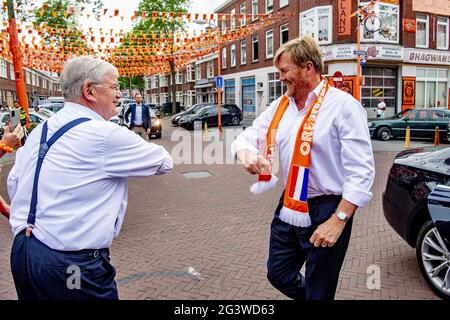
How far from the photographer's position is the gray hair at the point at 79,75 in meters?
1.81

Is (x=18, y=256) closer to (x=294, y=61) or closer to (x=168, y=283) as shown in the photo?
(x=294, y=61)

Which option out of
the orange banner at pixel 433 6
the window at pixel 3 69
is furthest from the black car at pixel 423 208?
the window at pixel 3 69

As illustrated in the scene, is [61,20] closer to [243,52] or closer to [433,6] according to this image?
[243,52]

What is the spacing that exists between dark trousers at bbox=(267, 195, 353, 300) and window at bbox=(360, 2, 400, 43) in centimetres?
2351

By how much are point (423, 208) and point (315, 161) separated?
192 cm

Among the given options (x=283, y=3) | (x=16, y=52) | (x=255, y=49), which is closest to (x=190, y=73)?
(x=255, y=49)

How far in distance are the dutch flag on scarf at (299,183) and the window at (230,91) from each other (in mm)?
34809

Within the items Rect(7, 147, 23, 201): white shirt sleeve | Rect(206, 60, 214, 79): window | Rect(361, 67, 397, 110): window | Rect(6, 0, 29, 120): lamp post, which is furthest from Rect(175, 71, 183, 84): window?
Rect(7, 147, 23, 201): white shirt sleeve

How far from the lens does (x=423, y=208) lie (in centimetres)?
358

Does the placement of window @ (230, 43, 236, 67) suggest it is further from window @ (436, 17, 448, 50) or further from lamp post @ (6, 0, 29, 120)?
lamp post @ (6, 0, 29, 120)

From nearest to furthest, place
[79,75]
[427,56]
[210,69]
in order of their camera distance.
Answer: [79,75]
[427,56]
[210,69]

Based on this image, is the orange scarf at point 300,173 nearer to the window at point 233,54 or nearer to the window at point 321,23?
the window at point 321,23

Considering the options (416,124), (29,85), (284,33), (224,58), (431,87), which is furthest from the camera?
(29,85)

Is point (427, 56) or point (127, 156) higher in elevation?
point (427, 56)
